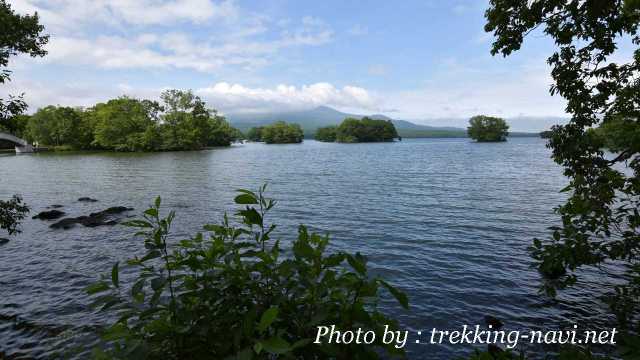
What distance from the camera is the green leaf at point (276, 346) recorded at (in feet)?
7.61

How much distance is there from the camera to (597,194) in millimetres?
8859

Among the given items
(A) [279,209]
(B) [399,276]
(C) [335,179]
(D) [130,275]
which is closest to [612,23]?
(B) [399,276]

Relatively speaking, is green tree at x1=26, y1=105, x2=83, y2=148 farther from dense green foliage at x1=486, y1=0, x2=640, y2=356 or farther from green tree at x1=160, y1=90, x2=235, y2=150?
dense green foliage at x1=486, y1=0, x2=640, y2=356

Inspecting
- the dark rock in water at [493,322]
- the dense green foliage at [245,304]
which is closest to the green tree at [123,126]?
the dark rock in water at [493,322]

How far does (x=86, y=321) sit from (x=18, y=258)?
11197 millimetres

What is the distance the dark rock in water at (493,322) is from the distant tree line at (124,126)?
13869 centimetres

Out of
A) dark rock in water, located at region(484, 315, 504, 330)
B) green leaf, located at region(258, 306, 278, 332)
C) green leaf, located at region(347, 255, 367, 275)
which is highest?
green leaf, located at region(347, 255, 367, 275)

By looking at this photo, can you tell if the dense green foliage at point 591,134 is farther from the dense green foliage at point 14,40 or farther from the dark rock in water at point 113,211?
the dark rock in water at point 113,211

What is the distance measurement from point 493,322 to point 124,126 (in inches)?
5779

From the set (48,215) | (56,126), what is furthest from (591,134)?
(56,126)

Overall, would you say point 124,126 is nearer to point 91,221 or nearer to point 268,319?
point 91,221

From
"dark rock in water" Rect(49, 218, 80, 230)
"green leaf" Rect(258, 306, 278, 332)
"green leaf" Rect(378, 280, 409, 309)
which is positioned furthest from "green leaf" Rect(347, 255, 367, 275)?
"dark rock in water" Rect(49, 218, 80, 230)

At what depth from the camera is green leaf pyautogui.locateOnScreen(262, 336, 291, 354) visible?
2.32 meters

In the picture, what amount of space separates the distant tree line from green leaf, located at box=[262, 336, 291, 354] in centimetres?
14428
